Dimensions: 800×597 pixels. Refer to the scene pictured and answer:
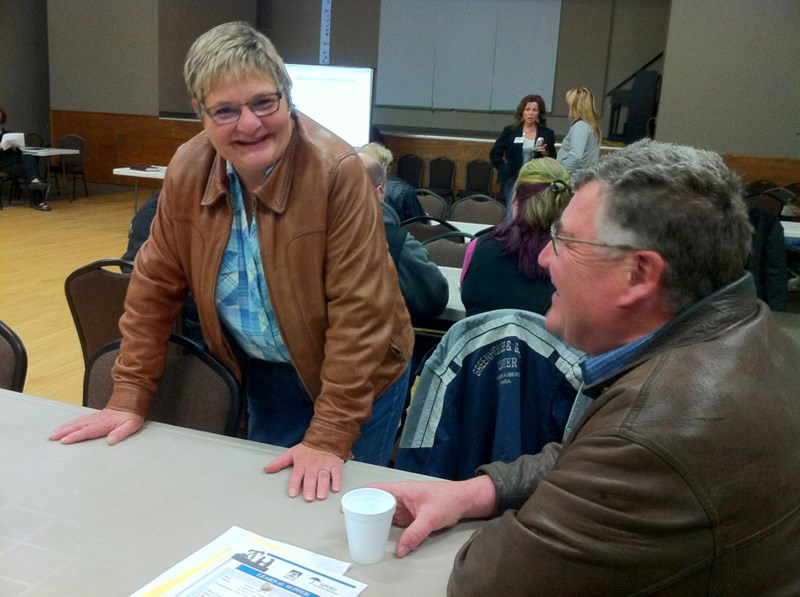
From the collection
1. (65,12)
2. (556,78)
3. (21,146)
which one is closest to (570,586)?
(21,146)

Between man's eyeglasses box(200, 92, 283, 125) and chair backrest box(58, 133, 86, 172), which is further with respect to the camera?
chair backrest box(58, 133, 86, 172)

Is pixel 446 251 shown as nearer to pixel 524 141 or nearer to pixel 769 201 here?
pixel 524 141

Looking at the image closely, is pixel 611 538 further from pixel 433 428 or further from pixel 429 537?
pixel 433 428

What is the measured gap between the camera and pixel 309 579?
3.72 feet

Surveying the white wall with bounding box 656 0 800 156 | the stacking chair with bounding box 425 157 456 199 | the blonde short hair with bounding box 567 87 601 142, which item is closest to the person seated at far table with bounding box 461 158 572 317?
the blonde short hair with bounding box 567 87 601 142

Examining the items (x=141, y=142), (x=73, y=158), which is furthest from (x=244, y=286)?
(x=141, y=142)

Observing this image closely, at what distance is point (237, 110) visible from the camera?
1487mm

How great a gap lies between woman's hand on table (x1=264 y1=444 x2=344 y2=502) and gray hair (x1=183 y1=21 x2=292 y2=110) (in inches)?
29.4

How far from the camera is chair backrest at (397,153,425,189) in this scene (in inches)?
392

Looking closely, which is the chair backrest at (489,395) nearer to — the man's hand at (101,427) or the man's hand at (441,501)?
Result: the man's hand at (441,501)

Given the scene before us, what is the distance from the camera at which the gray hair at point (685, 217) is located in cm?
95

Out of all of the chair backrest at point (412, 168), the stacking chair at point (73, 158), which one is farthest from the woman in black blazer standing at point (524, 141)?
the stacking chair at point (73, 158)

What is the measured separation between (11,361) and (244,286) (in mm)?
762

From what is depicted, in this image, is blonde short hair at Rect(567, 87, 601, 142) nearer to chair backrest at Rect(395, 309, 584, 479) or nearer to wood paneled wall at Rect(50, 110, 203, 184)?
chair backrest at Rect(395, 309, 584, 479)
